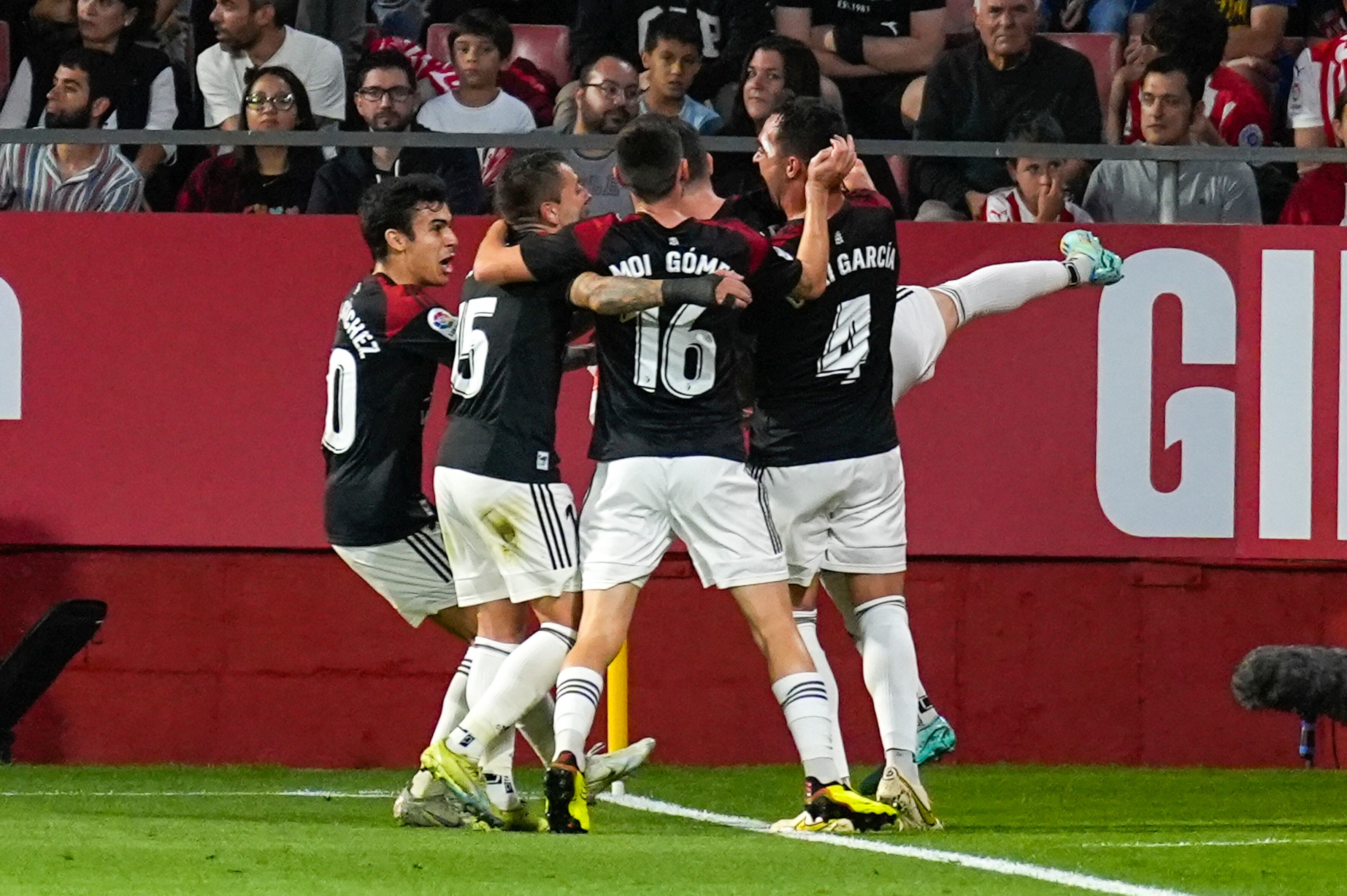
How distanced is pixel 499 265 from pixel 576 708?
129 centimetres

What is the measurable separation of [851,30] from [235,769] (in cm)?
408

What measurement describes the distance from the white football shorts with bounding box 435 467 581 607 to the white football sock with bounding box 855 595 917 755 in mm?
905

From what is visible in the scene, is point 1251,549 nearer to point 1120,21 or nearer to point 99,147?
point 1120,21

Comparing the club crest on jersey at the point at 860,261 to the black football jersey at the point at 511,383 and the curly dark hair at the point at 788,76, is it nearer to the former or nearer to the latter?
the black football jersey at the point at 511,383

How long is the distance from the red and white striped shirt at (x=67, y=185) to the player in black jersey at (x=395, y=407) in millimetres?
2299

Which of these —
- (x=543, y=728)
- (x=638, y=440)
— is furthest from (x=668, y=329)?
(x=543, y=728)

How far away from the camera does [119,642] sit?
9.20 metres

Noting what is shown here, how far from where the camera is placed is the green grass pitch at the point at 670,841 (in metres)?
5.20

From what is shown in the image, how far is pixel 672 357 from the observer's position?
634 centimetres

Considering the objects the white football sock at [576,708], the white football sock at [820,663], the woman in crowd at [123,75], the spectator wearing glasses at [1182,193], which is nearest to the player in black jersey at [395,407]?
the white football sock at [576,708]

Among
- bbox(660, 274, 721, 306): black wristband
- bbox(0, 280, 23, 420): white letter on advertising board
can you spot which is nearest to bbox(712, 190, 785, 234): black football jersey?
bbox(660, 274, 721, 306): black wristband

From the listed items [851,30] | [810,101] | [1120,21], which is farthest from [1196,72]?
[810,101]

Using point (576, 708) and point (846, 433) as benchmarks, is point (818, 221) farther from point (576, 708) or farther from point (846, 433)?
point (576, 708)

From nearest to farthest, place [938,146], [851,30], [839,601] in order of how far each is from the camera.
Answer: [839,601] < [938,146] < [851,30]
